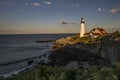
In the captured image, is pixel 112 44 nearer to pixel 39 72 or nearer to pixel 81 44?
pixel 81 44

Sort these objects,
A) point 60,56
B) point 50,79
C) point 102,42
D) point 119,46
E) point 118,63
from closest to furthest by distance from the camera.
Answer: point 50,79 < point 118,63 < point 119,46 < point 102,42 < point 60,56

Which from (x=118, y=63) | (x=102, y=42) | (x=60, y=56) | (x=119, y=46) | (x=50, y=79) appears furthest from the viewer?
(x=60, y=56)

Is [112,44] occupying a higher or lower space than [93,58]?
higher

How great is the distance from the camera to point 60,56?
5397cm

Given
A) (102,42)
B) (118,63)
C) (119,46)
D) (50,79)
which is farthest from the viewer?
(102,42)

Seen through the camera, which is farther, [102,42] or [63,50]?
[63,50]

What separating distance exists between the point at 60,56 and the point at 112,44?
1288 cm

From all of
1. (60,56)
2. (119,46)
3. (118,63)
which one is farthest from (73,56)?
(118,63)

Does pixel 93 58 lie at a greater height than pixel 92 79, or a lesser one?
lesser

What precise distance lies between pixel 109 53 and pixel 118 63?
3921cm

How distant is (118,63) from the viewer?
7.76 m

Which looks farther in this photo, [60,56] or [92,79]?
[60,56]

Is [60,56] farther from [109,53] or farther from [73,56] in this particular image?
[109,53]

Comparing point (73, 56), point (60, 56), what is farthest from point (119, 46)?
point (60, 56)
